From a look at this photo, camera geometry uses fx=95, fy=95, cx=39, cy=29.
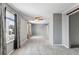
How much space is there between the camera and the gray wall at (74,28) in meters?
6.41

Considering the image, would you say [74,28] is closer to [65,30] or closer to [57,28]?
[65,30]

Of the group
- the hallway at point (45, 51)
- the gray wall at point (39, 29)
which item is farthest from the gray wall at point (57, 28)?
the gray wall at point (39, 29)

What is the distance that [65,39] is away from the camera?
659 cm

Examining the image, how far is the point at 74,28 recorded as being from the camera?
6.60 meters

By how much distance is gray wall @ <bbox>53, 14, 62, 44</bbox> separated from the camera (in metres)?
6.80

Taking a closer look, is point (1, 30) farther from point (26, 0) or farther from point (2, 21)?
point (26, 0)

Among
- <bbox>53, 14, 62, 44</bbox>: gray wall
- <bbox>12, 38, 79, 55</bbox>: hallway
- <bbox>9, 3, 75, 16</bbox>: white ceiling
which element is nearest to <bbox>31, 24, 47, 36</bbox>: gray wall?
<bbox>53, 14, 62, 44</bbox>: gray wall

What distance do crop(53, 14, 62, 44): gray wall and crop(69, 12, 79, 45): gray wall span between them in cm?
76

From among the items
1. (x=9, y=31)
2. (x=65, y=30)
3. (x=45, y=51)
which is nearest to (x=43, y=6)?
(x=9, y=31)

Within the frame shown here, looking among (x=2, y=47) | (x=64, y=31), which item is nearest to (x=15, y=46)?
(x=2, y=47)

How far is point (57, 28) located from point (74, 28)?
3.80 feet

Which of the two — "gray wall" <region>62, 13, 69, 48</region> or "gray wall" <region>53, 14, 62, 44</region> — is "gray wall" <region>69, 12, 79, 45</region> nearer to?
"gray wall" <region>62, 13, 69, 48</region>

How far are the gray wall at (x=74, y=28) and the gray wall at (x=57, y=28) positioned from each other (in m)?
0.76

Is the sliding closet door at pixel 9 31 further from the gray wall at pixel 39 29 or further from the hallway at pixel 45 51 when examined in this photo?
the gray wall at pixel 39 29
